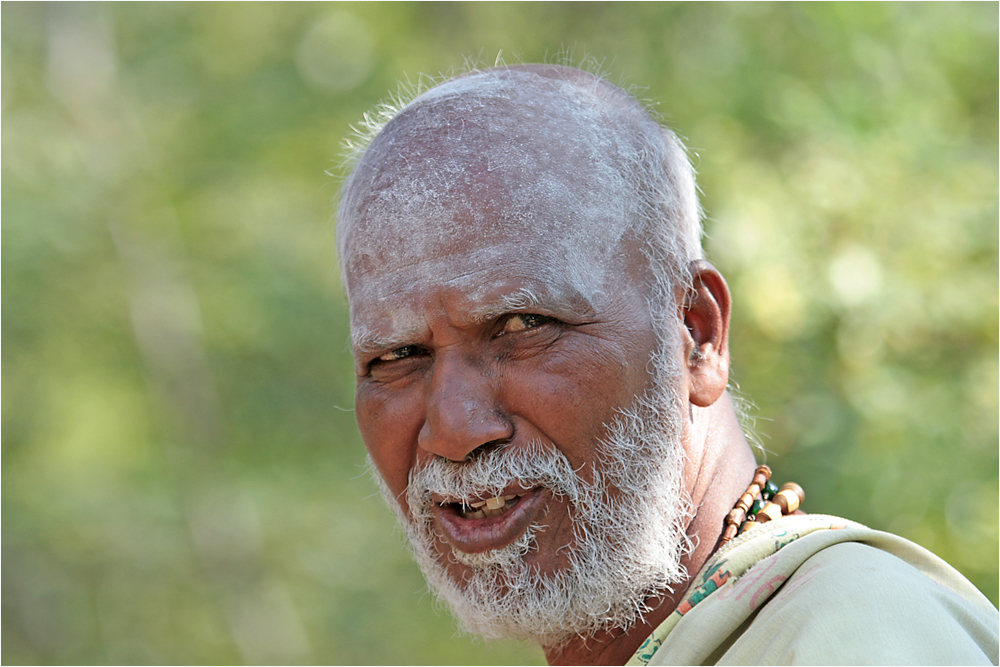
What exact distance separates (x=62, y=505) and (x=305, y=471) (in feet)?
8.43

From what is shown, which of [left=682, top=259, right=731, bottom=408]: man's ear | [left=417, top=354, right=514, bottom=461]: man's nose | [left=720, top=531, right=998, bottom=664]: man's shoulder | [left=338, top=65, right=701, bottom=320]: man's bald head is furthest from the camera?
[left=682, top=259, right=731, bottom=408]: man's ear

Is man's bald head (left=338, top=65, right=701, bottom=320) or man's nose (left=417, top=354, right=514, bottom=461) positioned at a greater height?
man's bald head (left=338, top=65, right=701, bottom=320)

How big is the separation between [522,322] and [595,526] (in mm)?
485

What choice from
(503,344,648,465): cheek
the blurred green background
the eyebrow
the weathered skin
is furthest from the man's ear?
the blurred green background

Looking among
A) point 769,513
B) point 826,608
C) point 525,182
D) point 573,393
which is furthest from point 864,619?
point 525,182

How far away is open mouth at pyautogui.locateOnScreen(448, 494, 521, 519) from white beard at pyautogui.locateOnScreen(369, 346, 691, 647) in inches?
1.6

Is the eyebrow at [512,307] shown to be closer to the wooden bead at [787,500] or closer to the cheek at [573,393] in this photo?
the cheek at [573,393]

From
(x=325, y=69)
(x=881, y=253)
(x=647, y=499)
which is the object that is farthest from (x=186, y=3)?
(x=647, y=499)

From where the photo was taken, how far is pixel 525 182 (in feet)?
6.89

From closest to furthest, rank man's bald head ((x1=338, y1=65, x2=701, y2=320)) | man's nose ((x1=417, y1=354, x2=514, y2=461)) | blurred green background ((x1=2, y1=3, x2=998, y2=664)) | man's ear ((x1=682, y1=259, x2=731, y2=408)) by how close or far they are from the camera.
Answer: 1. man's nose ((x1=417, y1=354, x2=514, y2=461))
2. man's bald head ((x1=338, y1=65, x2=701, y2=320))
3. man's ear ((x1=682, y1=259, x2=731, y2=408))
4. blurred green background ((x1=2, y1=3, x2=998, y2=664))

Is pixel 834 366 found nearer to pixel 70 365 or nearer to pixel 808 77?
pixel 808 77

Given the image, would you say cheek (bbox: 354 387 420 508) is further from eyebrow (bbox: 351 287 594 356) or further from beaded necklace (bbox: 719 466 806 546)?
beaded necklace (bbox: 719 466 806 546)

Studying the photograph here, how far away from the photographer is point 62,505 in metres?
9.56

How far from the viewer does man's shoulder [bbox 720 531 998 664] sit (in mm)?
1396
